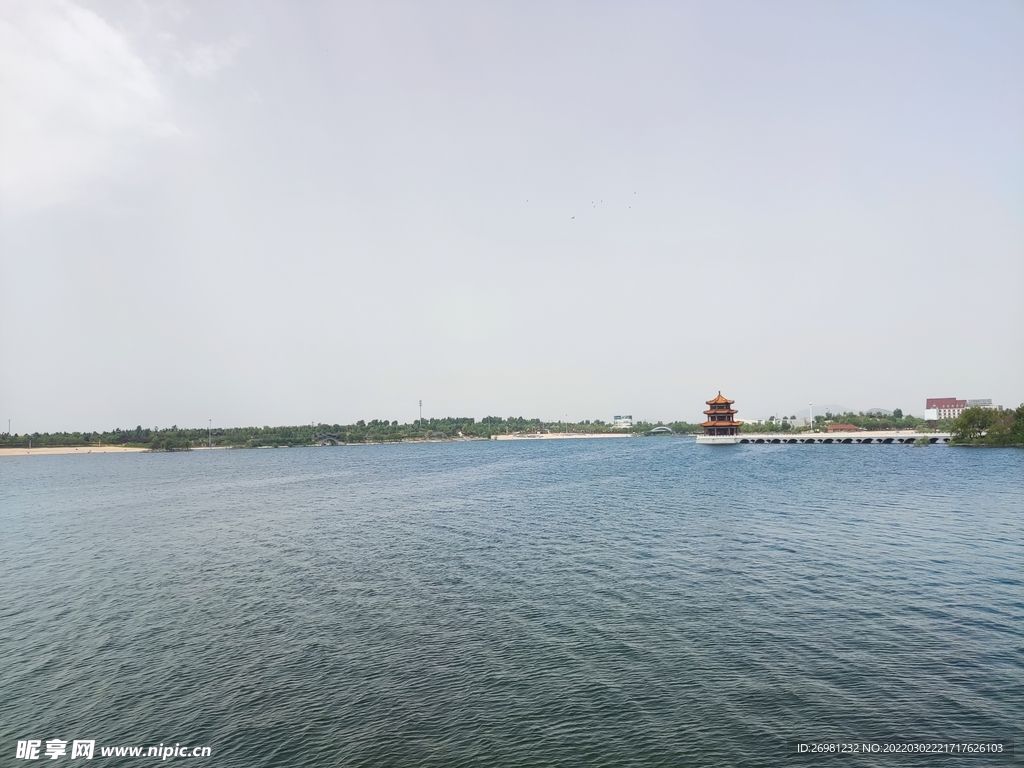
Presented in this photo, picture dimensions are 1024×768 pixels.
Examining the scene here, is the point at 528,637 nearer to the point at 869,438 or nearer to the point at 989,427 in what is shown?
the point at 989,427

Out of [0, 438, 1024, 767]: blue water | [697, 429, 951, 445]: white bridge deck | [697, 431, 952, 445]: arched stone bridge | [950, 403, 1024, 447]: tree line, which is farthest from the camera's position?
[697, 429, 951, 445]: white bridge deck

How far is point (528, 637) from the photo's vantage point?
74.5ft

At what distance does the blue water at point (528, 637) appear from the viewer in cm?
1577

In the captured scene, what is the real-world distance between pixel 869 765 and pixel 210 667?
21359 millimetres

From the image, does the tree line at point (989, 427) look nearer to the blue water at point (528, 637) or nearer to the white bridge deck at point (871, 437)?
the white bridge deck at point (871, 437)

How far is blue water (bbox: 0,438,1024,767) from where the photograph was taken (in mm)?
15773

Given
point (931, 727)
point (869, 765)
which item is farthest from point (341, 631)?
point (931, 727)

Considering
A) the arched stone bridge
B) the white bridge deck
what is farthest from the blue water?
the white bridge deck

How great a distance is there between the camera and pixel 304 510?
6262 cm

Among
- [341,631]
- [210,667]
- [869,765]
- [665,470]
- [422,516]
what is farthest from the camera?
[665,470]

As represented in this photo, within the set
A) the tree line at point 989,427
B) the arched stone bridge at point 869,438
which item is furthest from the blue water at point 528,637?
the arched stone bridge at point 869,438

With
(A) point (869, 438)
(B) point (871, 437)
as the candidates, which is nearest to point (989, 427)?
(B) point (871, 437)

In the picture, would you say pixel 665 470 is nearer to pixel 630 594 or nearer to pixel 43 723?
pixel 630 594

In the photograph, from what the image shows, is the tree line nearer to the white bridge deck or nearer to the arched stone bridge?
the arched stone bridge
